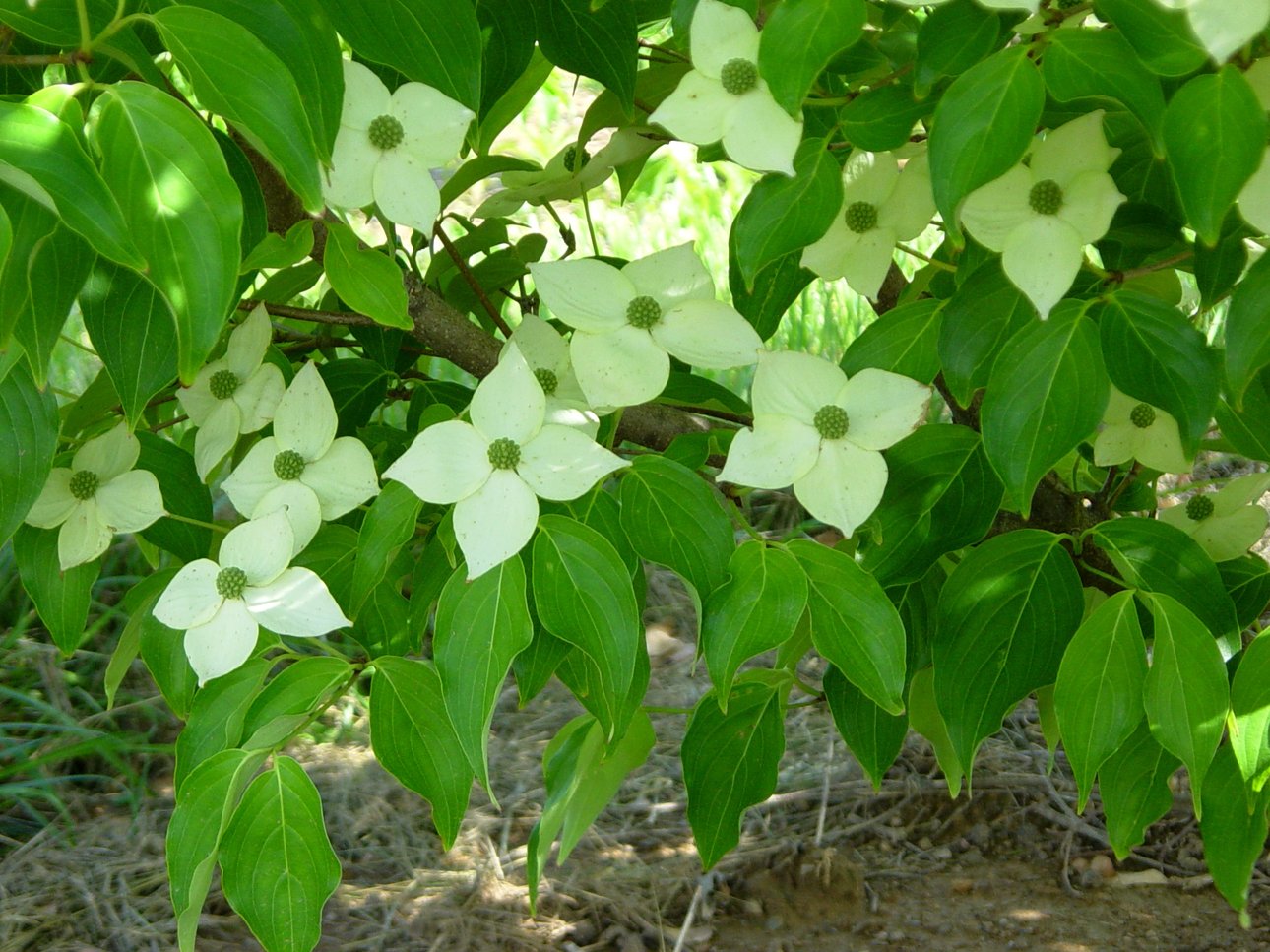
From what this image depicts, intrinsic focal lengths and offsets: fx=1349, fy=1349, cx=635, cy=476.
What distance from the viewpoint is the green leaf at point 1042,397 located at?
689mm

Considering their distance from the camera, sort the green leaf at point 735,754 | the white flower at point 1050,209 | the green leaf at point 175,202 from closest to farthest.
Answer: the green leaf at point 175,202, the white flower at point 1050,209, the green leaf at point 735,754

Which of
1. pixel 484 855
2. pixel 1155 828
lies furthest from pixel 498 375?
pixel 1155 828

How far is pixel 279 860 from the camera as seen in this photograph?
2.46ft

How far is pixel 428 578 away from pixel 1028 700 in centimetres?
150

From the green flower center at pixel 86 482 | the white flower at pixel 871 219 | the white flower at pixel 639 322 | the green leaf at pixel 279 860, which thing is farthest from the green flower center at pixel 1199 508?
the green flower center at pixel 86 482

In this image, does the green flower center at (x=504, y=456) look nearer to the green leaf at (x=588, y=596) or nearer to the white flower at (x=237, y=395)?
the green leaf at (x=588, y=596)

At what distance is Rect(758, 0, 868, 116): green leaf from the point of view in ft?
2.04

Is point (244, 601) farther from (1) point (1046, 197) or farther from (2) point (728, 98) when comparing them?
(1) point (1046, 197)

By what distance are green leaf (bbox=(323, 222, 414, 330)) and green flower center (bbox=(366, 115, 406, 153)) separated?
78 millimetres

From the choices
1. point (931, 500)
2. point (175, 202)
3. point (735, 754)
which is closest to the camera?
point (175, 202)

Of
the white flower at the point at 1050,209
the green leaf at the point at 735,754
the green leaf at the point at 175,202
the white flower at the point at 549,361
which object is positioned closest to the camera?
the green leaf at the point at 175,202

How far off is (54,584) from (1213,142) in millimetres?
721

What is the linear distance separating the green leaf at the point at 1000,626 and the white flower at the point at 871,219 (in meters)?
0.18

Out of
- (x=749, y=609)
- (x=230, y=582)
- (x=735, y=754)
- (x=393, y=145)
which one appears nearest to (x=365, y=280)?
(x=393, y=145)
